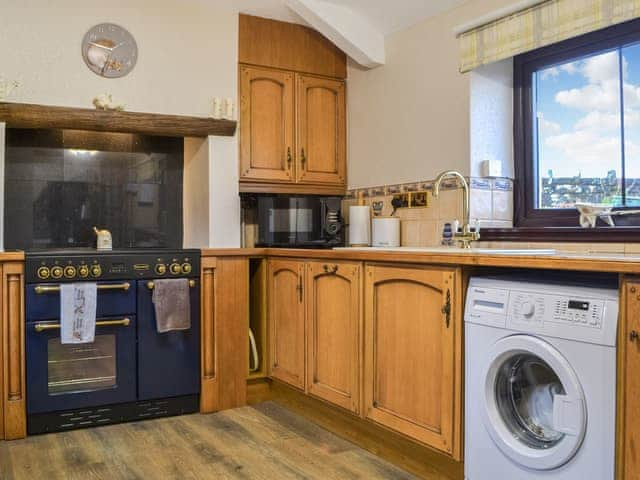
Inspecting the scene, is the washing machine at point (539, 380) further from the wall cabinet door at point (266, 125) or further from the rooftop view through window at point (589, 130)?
the wall cabinet door at point (266, 125)

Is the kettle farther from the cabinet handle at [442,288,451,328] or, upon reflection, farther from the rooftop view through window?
the rooftop view through window

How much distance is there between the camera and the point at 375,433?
2.52 m

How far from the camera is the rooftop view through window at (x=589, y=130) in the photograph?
2.51m

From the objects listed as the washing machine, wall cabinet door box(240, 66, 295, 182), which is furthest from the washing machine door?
wall cabinet door box(240, 66, 295, 182)

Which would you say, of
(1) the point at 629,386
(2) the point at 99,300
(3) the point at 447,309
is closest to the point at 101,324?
(2) the point at 99,300

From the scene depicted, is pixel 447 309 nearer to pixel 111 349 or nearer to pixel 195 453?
pixel 195 453

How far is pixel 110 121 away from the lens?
3.20m

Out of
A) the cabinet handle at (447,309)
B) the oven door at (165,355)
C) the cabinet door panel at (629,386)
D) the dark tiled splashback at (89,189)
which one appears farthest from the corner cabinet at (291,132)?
the cabinet door panel at (629,386)

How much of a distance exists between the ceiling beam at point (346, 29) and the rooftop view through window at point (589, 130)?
3.26 ft

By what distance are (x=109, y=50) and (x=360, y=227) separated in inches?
67.3

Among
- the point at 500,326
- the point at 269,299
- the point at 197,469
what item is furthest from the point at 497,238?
the point at 197,469

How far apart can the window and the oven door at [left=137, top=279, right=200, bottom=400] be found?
179 centimetres

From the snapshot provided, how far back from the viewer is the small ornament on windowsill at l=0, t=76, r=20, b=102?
2949mm

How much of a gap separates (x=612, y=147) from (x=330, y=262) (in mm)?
1334
